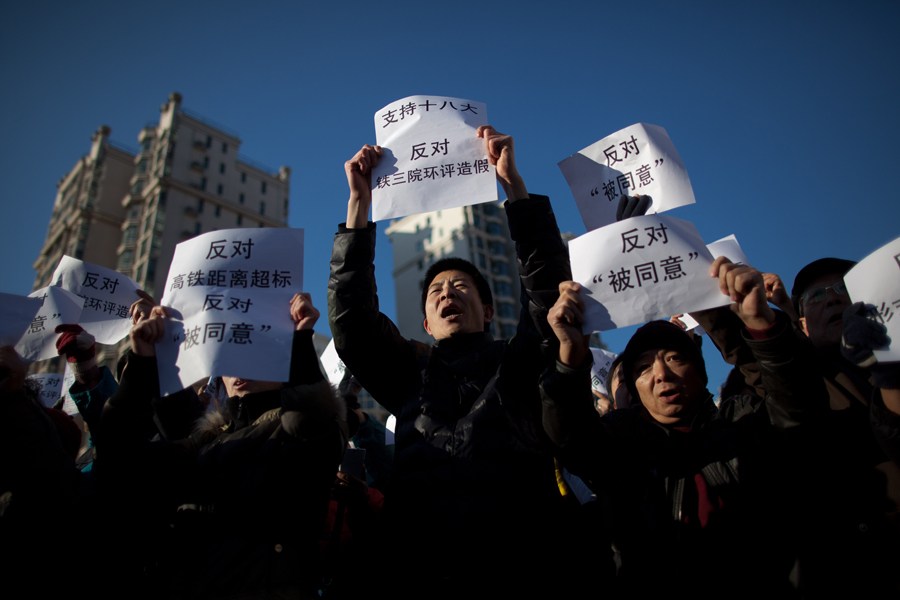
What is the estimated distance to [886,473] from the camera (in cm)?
214

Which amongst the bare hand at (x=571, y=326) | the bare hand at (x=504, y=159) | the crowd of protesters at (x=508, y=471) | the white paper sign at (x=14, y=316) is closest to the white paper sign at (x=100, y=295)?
the white paper sign at (x=14, y=316)

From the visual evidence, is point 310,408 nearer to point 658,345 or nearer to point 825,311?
point 658,345

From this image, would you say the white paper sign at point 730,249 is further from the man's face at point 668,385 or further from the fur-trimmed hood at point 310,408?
the fur-trimmed hood at point 310,408

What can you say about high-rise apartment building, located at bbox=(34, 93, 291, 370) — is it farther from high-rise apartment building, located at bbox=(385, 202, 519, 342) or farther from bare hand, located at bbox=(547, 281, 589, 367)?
bare hand, located at bbox=(547, 281, 589, 367)

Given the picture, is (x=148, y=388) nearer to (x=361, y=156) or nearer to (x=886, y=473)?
(x=361, y=156)

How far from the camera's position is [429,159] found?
3027 millimetres

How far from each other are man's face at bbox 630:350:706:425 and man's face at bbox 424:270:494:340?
2.83ft

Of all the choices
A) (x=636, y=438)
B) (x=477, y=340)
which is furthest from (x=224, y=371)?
(x=636, y=438)

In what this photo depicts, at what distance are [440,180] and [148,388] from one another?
66.4 inches

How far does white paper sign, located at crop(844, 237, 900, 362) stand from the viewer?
1.86 meters

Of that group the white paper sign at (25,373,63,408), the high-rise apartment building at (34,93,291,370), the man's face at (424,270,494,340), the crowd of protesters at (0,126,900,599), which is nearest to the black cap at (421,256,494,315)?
the man's face at (424,270,494,340)

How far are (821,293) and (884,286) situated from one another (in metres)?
1.02

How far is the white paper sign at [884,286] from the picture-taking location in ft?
6.09

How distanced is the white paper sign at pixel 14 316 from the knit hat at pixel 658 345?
9.57ft
